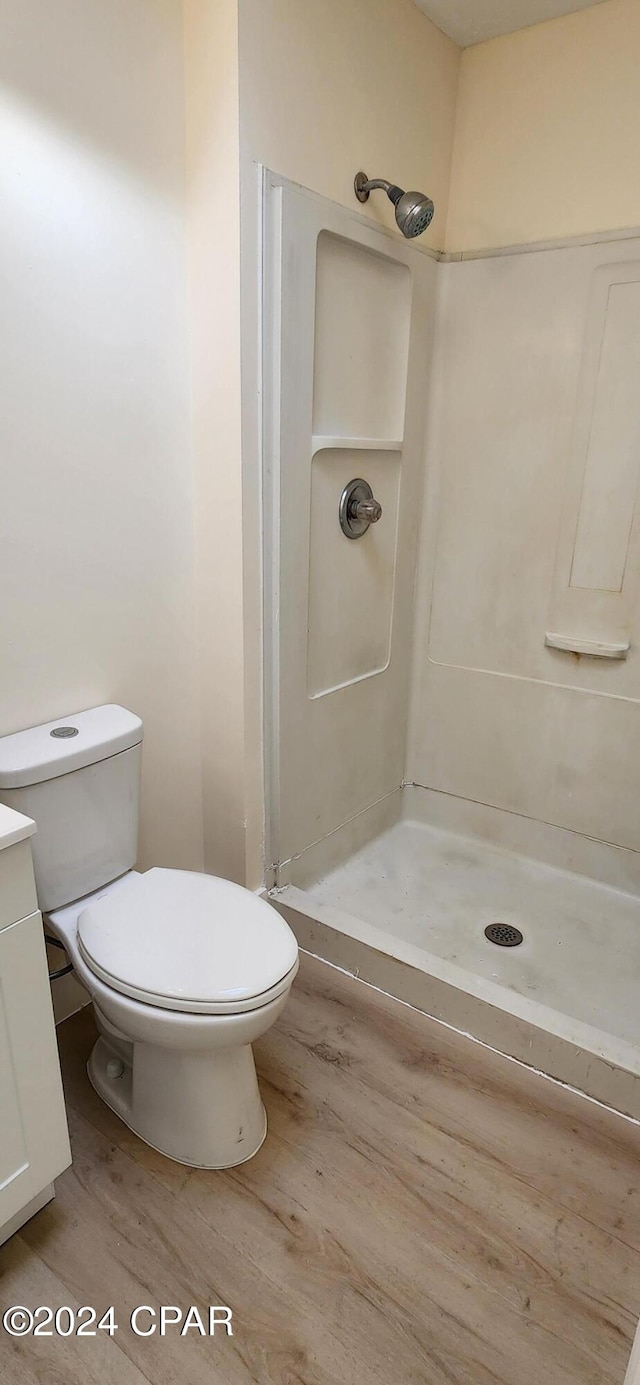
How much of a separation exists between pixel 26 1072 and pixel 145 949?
0.25 m

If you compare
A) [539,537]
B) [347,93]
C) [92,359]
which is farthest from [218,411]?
[539,537]

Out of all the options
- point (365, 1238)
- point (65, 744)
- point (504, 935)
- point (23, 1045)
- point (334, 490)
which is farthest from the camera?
point (504, 935)

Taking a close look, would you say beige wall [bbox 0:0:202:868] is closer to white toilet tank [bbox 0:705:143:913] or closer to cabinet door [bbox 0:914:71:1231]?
white toilet tank [bbox 0:705:143:913]

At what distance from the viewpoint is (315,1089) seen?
151 centimetres

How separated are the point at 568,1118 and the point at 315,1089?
0.52 m

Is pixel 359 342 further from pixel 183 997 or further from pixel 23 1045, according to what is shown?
pixel 23 1045

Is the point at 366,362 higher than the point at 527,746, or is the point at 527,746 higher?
the point at 366,362

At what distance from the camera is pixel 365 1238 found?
123 centimetres

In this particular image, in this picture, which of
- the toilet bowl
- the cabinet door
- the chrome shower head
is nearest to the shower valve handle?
the chrome shower head

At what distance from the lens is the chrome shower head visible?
1557 millimetres

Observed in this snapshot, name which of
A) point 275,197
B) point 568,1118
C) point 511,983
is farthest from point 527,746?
point 275,197

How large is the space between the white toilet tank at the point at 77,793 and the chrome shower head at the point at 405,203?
125 cm

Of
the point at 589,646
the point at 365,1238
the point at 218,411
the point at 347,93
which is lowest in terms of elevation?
the point at 365,1238

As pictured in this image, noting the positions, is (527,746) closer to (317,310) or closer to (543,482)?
(543,482)
